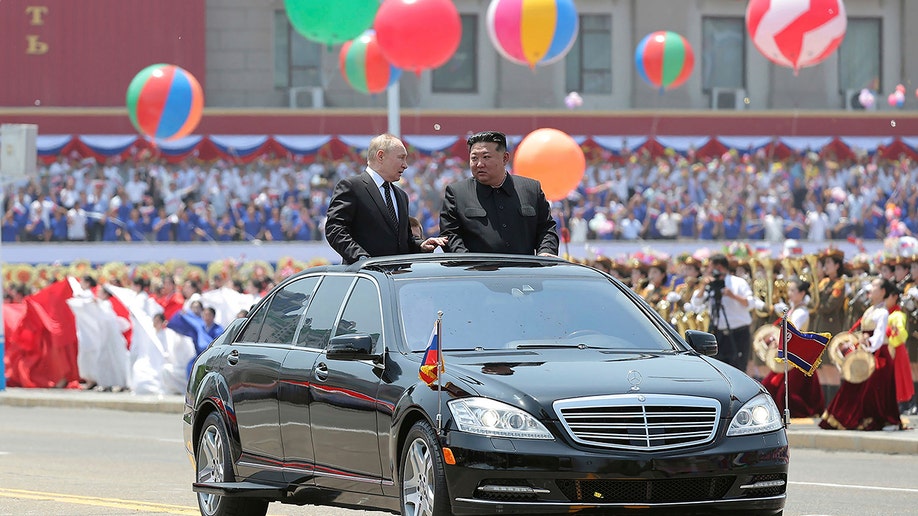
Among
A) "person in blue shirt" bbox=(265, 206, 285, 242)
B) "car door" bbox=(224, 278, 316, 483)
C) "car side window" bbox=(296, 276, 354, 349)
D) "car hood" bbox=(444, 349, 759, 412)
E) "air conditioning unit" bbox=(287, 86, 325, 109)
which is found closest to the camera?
"car hood" bbox=(444, 349, 759, 412)

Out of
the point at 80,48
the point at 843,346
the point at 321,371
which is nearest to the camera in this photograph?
the point at 321,371

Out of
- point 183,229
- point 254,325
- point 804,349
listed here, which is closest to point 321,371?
point 254,325

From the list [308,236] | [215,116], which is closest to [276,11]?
[215,116]

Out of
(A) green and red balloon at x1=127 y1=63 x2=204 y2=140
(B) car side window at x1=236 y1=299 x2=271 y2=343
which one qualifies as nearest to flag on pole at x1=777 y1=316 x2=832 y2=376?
(B) car side window at x1=236 y1=299 x2=271 y2=343

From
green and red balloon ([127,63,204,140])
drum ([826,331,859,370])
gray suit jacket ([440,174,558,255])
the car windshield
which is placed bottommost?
drum ([826,331,859,370])

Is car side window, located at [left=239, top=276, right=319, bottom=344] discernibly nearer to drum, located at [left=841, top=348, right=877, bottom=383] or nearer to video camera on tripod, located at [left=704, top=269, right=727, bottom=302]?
drum, located at [left=841, top=348, right=877, bottom=383]

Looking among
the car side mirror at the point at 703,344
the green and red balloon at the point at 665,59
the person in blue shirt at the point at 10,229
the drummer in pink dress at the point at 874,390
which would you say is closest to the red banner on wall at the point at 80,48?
the person in blue shirt at the point at 10,229

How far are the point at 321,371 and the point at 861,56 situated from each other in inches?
2025

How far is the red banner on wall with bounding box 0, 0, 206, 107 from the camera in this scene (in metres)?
52.5

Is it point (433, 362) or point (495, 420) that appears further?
point (433, 362)

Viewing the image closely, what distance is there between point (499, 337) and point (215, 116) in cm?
4377

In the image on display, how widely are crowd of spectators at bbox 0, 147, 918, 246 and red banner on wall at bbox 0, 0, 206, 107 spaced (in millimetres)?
8342

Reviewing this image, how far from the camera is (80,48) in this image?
52906mm

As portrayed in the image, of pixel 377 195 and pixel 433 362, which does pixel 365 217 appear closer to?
pixel 377 195
